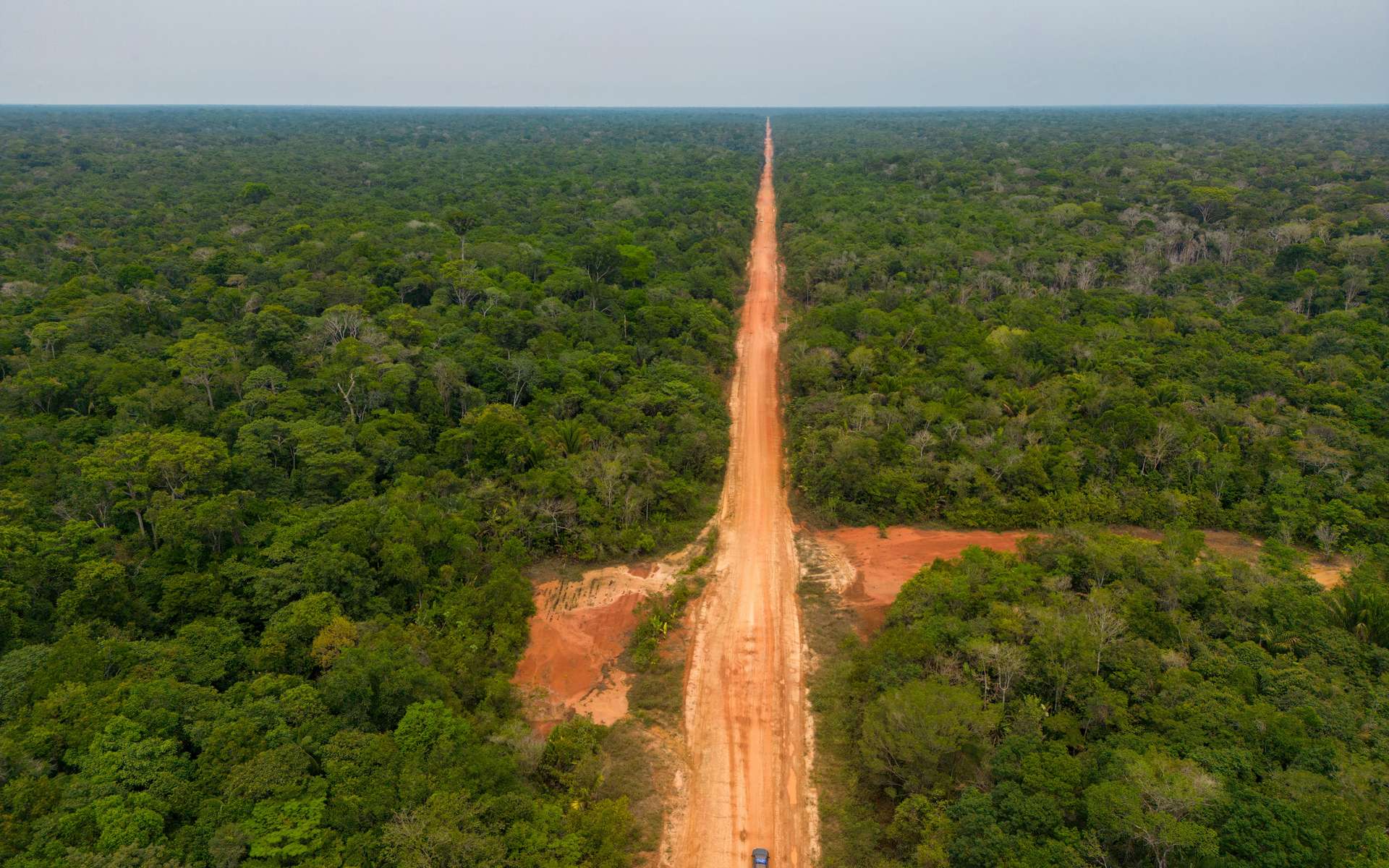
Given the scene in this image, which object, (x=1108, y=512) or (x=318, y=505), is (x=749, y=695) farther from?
(x=1108, y=512)

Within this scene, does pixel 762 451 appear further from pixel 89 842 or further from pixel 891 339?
pixel 89 842

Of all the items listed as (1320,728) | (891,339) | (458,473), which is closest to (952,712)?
(1320,728)

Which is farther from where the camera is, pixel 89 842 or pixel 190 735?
pixel 190 735

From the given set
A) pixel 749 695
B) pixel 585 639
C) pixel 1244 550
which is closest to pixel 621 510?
pixel 585 639

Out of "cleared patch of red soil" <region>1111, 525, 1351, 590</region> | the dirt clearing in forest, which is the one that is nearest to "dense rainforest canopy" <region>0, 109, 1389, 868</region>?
"cleared patch of red soil" <region>1111, 525, 1351, 590</region>

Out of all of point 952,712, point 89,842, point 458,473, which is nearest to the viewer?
point 89,842

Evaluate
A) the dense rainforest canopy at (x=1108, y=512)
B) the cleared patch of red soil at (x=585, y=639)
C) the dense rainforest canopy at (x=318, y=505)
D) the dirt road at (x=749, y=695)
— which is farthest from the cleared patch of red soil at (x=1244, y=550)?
the cleared patch of red soil at (x=585, y=639)

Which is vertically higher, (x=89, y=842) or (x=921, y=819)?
(x=89, y=842)
